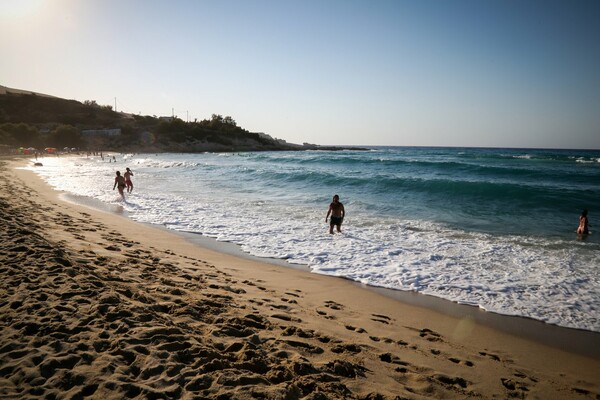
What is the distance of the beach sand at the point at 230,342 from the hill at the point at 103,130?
72160mm

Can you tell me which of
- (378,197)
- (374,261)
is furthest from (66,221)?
(378,197)

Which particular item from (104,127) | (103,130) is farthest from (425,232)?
(104,127)

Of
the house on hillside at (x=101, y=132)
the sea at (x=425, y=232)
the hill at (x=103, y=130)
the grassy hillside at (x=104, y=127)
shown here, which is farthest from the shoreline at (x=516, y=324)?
the house on hillside at (x=101, y=132)

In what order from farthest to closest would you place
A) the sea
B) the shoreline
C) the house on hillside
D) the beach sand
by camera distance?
1. the house on hillside
2. the sea
3. the shoreline
4. the beach sand

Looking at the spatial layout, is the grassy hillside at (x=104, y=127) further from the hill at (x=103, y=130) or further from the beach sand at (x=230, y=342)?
the beach sand at (x=230, y=342)

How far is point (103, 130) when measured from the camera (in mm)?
76375

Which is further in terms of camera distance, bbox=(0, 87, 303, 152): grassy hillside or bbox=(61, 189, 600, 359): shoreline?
bbox=(0, 87, 303, 152): grassy hillside

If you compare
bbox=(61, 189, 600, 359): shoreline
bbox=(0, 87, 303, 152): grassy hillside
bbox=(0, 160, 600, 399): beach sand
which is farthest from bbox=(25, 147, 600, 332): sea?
bbox=(0, 87, 303, 152): grassy hillside

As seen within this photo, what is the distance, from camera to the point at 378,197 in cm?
1766

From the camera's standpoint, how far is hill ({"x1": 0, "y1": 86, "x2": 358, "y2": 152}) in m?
63.9

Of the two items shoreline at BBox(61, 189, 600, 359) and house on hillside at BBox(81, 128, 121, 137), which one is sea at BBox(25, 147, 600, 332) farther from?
house on hillside at BBox(81, 128, 121, 137)

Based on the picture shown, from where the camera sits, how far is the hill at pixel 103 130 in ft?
210

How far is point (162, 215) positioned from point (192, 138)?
77.4 m

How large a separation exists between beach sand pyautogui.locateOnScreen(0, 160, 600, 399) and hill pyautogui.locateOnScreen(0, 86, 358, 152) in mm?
72160
